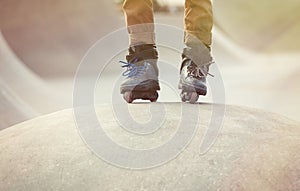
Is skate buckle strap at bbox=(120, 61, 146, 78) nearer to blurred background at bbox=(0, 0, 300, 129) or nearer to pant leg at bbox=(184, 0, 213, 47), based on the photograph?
pant leg at bbox=(184, 0, 213, 47)

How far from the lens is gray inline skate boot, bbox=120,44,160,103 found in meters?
1.39

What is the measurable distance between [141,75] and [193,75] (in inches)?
6.0

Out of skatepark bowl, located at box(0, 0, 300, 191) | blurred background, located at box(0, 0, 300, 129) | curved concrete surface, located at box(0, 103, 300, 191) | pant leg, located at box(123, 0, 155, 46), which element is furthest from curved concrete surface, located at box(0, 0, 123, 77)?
curved concrete surface, located at box(0, 103, 300, 191)

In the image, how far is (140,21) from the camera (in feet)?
4.71

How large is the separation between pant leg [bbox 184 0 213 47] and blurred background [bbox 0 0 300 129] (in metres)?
0.46

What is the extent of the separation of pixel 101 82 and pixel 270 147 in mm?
1491

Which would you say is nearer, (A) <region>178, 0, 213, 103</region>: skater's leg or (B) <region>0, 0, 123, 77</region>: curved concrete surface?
(A) <region>178, 0, 213, 103</region>: skater's leg

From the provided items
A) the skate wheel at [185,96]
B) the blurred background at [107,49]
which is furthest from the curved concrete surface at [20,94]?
the skate wheel at [185,96]

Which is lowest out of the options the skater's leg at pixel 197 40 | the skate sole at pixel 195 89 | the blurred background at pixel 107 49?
the blurred background at pixel 107 49

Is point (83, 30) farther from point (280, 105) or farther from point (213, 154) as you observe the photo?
point (213, 154)

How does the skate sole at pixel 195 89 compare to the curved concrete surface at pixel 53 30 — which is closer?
the skate sole at pixel 195 89

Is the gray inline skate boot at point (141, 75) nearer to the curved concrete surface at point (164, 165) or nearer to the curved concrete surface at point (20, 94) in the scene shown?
the curved concrete surface at point (164, 165)

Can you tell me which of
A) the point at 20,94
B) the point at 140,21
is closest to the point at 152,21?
the point at 140,21

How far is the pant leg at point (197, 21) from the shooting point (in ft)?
4.80
